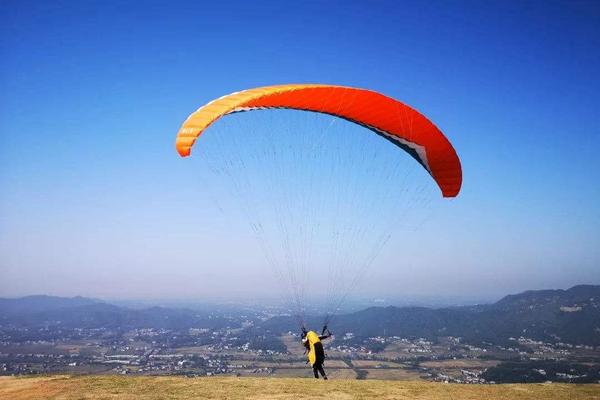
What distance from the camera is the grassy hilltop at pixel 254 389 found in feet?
41.0

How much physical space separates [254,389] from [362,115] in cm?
1104

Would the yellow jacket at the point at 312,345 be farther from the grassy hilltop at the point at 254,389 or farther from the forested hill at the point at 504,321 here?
the forested hill at the point at 504,321

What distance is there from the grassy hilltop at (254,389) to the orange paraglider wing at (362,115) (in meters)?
7.98

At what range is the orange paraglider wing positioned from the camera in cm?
1243

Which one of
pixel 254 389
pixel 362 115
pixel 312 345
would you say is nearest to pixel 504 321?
pixel 312 345

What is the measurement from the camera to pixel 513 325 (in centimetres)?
15662

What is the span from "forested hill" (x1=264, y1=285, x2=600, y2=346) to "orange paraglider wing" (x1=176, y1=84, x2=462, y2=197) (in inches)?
5406

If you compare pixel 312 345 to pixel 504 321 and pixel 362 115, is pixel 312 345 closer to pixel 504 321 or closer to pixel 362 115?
pixel 362 115

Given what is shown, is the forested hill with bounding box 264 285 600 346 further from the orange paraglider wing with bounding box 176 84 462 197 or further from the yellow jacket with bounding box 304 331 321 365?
the yellow jacket with bounding box 304 331 321 365

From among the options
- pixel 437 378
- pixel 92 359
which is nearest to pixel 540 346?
pixel 437 378

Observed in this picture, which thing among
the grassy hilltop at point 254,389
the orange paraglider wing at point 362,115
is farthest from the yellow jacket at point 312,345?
the orange paraglider wing at point 362,115

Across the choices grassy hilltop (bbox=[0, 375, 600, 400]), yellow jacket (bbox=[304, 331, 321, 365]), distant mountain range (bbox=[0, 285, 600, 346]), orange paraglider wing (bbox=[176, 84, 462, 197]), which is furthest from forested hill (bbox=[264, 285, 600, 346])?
yellow jacket (bbox=[304, 331, 321, 365])

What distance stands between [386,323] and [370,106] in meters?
169

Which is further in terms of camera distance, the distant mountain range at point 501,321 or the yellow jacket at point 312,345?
the distant mountain range at point 501,321
